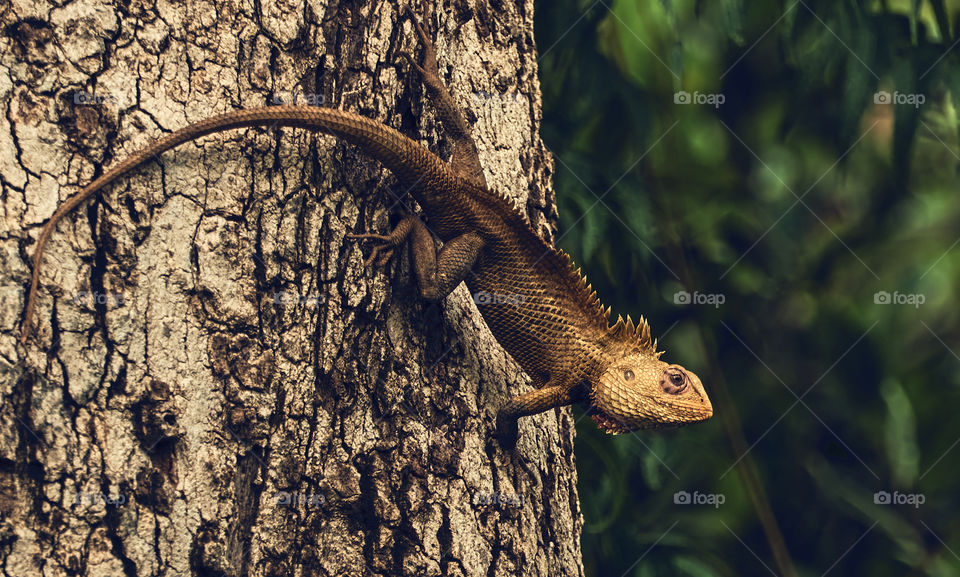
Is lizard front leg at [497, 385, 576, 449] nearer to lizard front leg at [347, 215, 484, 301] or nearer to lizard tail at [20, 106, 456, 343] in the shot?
lizard front leg at [347, 215, 484, 301]

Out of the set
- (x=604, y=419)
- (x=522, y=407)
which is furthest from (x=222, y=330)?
(x=604, y=419)

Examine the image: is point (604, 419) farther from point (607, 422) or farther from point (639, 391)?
point (639, 391)

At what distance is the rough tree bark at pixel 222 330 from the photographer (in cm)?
191

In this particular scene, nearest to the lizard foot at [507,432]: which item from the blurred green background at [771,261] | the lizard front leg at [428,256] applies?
the lizard front leg at [428,256]

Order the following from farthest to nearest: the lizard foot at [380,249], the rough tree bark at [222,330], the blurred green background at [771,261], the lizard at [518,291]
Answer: the blurred green background at [771,261]
the lizard at [518,291]
the lizard foot at [380,249]
the rough tree bark at [222,330]

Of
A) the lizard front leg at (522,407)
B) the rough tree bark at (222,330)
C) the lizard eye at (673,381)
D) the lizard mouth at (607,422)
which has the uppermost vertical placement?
the rough tree bark at (222,330)

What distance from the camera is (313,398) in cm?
210

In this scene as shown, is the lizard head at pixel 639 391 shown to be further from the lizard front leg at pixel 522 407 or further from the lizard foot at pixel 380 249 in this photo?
the lizard foot at pixel 380 249

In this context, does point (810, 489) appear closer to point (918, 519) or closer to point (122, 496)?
point (918, 519)

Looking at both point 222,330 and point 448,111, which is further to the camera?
point 448,111

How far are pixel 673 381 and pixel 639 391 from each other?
0.34 ft

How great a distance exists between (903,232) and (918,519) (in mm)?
1272

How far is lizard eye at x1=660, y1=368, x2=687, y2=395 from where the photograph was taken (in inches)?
95.7

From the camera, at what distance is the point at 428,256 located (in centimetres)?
226
